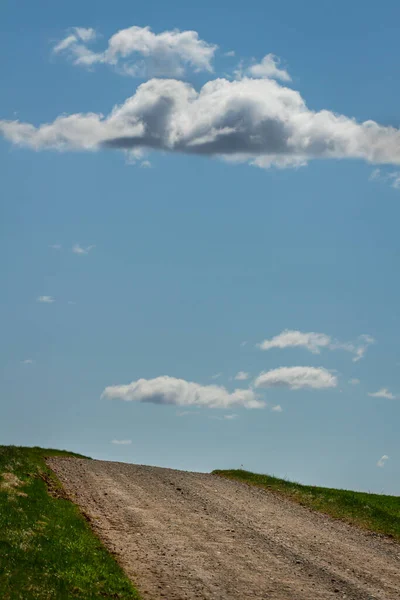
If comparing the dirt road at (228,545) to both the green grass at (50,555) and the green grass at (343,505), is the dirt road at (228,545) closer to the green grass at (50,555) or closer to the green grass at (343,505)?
the green grass at (50,555)

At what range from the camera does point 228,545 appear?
23.4m

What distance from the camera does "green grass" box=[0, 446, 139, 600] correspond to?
1647 centimetres

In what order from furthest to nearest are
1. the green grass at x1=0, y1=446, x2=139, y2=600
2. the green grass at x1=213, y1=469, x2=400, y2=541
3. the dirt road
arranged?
the green grass at x1=213, y1=469, x2=400, y2=541 → the dirt road → the green grass at x1=0, y1=446, x2=139, y2=600

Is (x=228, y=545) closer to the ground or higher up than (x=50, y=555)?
higher up

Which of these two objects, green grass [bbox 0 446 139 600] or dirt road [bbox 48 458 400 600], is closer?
green grass [bbox 0 446 139 600]

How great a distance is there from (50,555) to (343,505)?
19.1 meters

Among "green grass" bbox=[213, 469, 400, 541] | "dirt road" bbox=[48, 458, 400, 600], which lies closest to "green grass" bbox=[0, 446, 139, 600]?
"dirt road" bbox=[48, 458, 400, 600]

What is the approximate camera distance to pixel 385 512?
33031 mm

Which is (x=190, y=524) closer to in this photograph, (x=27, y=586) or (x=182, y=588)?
(x=182, y=588)

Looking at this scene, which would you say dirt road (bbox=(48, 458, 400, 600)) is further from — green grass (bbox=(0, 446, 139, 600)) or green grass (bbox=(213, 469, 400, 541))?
green grass (bbox=(213, 469, 400, 541))

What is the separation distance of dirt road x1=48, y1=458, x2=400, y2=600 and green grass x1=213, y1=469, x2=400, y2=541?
111 centimetres

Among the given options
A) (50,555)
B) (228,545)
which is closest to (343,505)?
(228,545)

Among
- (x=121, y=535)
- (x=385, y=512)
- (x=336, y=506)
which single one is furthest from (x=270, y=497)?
(x=121, y=535)

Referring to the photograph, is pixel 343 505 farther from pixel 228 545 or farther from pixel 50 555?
pixel 50 555
